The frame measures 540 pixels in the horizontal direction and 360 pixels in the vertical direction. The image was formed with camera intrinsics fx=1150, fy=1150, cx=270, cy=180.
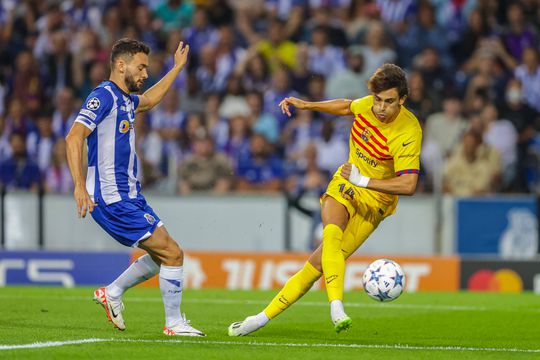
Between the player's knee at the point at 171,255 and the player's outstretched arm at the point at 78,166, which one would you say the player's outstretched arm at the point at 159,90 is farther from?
the player's knee at the point at 171,255

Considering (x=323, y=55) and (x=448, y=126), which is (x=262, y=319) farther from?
(x=323, y=55)

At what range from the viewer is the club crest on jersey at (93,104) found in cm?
865

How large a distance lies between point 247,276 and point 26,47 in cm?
691

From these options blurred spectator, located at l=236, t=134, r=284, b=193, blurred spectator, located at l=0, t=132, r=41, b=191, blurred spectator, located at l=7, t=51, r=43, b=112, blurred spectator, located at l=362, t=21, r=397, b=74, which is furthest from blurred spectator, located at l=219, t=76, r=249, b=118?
blurred spectator, located at l=7, t=51, r=43, b=112

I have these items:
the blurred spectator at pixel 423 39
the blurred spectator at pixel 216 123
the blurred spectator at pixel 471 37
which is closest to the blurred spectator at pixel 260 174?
the blurred spectator at pixel 216 123

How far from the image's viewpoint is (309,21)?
62.7 feet

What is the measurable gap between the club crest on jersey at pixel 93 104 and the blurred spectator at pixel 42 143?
809 centimetres

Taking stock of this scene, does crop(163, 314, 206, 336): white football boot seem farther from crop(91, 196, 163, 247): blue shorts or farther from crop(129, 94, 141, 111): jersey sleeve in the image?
crop(129, 94, 141, 111): jersey sleeve

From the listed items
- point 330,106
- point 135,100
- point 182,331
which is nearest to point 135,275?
point 182,331

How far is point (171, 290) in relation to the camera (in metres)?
8.74

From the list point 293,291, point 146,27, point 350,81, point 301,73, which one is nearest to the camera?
point 293,291

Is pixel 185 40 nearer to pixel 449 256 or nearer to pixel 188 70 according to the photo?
pixel 188 70

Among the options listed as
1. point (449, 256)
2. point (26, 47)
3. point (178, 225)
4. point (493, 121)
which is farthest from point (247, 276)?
point (26, 47)

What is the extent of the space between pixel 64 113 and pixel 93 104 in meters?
9.52
